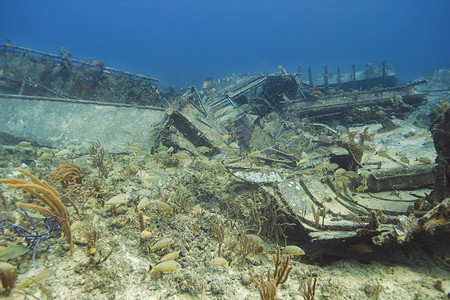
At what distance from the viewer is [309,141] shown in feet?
26.3

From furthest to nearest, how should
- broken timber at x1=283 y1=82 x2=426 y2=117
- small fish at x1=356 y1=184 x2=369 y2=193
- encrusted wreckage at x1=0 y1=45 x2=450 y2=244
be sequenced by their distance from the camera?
broken timber at x1=283 y1=82 x2=426 y2=117 < small fish at x1=356 y1=184 x2=369 y2=193 < encrusted wreckage at x1=0 y1=45 x2=450 y2=244

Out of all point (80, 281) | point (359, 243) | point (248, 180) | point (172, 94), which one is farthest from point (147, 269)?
point (172, 94)

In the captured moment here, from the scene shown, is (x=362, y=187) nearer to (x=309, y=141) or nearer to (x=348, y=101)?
(x=309, y=141)

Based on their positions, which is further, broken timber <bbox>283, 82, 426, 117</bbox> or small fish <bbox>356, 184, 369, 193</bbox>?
broken timber <bbox>283, 82, 426, 117</bbox>

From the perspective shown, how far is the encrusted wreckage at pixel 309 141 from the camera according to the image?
3.58m

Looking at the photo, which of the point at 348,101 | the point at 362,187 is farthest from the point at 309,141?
the point at 348,101

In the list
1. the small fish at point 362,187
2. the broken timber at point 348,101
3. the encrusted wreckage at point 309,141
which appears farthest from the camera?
the broken timber at point 348,101

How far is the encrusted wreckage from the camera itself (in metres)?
3.58

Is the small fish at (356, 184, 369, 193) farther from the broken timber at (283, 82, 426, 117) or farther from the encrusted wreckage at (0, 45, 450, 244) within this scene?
the broken timber at (283, 82, 426, 117)

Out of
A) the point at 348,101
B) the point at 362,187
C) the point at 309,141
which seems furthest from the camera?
the point at 348,101

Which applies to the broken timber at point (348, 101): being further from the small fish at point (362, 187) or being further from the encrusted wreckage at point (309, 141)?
the small fish at point (362, 187)

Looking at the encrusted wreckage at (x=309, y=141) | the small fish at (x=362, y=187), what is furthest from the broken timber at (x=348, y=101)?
the small fish at (x=362, y=187)

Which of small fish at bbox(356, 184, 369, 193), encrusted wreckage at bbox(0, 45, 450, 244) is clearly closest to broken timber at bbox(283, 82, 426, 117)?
encrusted wreckage at bbox(0, 45, 450, 244)

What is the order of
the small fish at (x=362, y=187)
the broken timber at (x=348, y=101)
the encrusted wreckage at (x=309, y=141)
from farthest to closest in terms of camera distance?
the broken timber at (x=348, y=101) → the small fish at (x=362, y=187) → the encrusted wreckage at (x=309, y=141)
